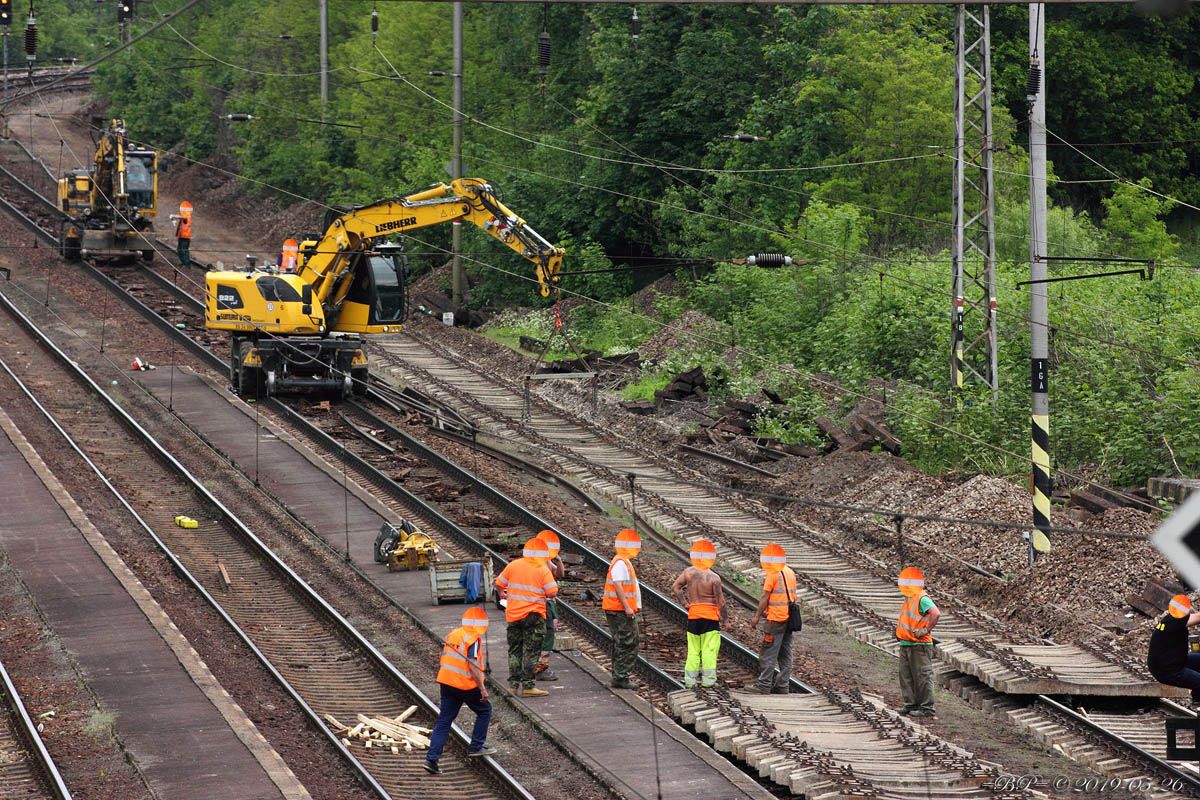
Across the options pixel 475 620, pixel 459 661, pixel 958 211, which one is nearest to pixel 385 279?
pixel 958 211

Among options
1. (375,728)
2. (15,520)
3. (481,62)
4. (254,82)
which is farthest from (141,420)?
(254,82)

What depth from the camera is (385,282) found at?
31.8m

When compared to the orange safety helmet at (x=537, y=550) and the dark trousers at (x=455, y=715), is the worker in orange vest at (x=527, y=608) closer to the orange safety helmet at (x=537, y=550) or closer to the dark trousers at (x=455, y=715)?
the orange safety helmet at (x=537, y=550)

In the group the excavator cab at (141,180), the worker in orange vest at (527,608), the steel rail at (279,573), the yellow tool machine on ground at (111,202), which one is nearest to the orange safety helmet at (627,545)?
the worker in orange vest at (527,608)

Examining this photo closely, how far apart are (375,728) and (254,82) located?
2121 inches

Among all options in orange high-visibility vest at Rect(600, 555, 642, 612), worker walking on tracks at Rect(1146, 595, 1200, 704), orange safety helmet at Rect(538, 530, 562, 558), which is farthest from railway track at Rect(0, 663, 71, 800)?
worker walking on tracks at Rect(1146, 595, 1200, 704)

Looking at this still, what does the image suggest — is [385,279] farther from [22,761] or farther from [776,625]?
[22,761]

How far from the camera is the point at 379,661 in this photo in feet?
59.6

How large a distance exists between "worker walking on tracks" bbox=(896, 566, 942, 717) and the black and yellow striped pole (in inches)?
233

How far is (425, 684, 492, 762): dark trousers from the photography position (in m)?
14.4

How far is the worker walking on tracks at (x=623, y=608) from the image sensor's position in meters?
16.8

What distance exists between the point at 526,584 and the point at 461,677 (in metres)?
2.16

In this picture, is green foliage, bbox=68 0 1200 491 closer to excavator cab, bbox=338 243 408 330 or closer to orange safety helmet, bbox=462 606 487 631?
excavator cab, bbox=338 243 408 330

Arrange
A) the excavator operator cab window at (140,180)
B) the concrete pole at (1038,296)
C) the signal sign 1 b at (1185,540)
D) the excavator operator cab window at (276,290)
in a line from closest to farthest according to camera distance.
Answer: the signal sign 1 b at (1185,540)
the concrete pole at (1038,296)
the excavator operator cab window at (276,290)
the excavator operator cab window at (140,180)
